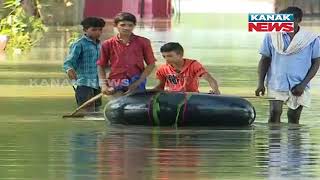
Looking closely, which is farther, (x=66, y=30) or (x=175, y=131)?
(x=66, y=30)

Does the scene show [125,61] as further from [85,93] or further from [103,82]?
[85,93]

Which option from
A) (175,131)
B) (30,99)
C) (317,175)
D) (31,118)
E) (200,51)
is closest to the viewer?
(317,175)

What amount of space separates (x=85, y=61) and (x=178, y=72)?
1652 mm

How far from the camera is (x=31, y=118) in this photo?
1340 centimetres

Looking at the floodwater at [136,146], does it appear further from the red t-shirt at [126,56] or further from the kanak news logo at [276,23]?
the kanak news logo at [276,23]

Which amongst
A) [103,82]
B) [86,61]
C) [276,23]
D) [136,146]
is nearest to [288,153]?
[136,146]

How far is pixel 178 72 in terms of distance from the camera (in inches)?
481

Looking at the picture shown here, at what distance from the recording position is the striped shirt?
1341cm

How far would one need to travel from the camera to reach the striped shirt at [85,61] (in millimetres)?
13406

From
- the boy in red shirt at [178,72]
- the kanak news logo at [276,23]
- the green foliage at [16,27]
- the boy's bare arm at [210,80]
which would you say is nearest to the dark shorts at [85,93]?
the boy in red shirt at [178,72]

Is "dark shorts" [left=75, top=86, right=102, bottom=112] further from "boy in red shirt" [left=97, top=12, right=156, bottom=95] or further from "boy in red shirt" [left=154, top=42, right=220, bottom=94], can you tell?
"boy in red shirt" [left=154, top=42, right=220, bottom=94]

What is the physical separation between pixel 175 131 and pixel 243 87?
582 centimetres

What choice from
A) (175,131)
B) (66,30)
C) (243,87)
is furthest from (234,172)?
(66,30)

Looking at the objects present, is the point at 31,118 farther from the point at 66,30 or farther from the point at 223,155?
the point at 66,30
